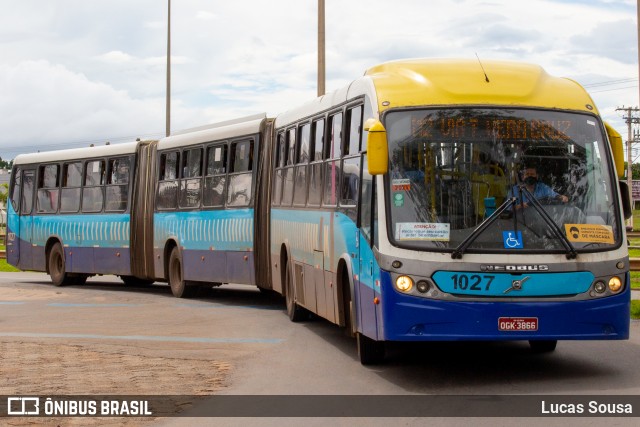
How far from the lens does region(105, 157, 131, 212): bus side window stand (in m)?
25.0

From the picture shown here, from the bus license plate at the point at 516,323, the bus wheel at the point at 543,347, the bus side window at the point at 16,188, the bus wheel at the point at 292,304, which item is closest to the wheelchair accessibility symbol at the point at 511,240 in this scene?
the bus license plate at the point at 516,323

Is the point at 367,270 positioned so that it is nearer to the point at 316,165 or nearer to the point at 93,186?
the point at 316,165

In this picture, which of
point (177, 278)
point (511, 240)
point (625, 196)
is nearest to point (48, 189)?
point (177, 278)

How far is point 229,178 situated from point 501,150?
995 centimetres

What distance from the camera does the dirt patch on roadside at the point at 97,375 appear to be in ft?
35.2

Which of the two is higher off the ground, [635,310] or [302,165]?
[302,165]

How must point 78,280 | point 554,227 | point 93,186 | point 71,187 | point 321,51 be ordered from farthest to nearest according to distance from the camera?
point 78,280, point 71,187, point 93,186, point 321,51, point 554,227

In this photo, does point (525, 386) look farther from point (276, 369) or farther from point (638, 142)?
point (638, 142)

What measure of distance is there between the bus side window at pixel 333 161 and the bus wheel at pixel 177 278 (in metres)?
8.74

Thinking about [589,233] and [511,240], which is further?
[589,233]

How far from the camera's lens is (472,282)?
10.9 metres

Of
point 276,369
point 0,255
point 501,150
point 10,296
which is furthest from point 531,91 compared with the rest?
point 0,255

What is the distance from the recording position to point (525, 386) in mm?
10844

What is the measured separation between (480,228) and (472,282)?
0.49 m
